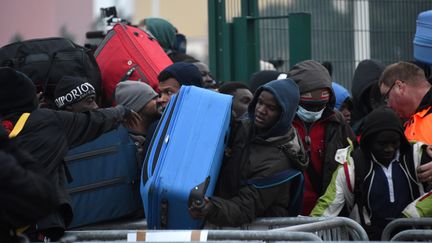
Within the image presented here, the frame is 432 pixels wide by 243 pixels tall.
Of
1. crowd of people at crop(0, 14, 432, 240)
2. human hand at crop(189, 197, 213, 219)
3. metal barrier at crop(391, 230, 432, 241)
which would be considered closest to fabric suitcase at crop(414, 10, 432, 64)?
crowd of people at crop(0, 14, 432, 240)

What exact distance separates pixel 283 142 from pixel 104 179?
44.6 inches

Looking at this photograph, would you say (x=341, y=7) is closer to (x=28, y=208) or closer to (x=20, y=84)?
(x=20, y=84)

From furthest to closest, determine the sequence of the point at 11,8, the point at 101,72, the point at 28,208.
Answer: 1. the point at 11,8
2. the point at 101,72
3. the point at 28,208

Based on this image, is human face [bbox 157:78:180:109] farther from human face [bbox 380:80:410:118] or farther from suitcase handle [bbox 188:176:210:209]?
suitcase handle [bbox 188:176:210:209]

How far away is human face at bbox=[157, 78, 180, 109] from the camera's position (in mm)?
7527

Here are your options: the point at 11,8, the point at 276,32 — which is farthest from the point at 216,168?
the point at 11,8

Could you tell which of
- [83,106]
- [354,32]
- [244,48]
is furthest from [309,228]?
[354,32]

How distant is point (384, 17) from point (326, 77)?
3.99 m

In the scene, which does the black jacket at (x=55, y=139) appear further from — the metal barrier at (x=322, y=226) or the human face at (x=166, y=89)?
the human face at (x=166, y=89)

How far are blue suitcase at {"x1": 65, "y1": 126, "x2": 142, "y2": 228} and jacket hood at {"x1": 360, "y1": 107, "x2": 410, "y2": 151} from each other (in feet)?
4.65

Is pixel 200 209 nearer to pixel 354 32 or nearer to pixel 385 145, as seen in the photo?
pixel 385 145

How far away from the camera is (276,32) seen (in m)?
10.7

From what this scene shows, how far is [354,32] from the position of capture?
1094 centimetres

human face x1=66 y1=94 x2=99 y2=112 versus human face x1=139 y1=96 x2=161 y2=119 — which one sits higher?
human face x1=66 y1=94 x2=99 y2=112
